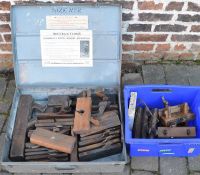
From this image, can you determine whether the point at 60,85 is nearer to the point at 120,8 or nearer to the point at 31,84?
the point at 31,84

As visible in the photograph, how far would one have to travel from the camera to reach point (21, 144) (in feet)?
6.77

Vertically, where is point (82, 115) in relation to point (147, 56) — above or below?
below

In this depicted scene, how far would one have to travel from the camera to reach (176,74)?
2.69 metres

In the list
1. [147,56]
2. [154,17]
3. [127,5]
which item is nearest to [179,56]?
[147,56]

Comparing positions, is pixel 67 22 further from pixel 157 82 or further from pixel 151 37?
pixel 157 82

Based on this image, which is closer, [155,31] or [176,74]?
[155,31]

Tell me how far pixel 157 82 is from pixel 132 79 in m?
0.20

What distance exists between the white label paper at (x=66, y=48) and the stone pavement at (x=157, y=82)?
1.58 ft

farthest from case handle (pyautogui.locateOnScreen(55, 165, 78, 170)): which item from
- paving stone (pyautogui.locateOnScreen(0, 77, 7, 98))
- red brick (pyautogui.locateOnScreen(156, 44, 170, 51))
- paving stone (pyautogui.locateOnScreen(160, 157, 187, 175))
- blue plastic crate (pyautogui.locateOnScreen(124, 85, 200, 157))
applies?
red brick (pyautogui.locateOnScreen(156, 44, 170, 51))

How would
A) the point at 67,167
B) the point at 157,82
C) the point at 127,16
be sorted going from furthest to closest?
the point at 157,82, the point at 127,16, the point at 67,167

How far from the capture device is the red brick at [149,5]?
7.64 feet

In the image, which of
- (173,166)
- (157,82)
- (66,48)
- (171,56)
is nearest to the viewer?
(173,166)

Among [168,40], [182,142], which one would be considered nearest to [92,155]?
[182,142]

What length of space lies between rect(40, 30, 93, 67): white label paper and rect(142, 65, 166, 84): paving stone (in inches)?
22.4
